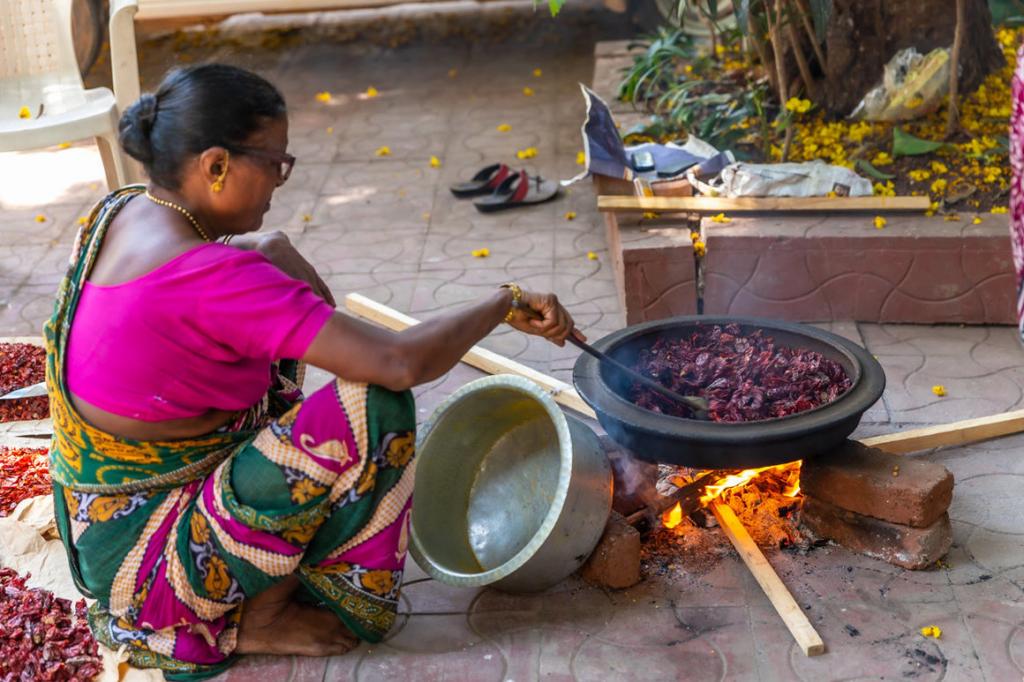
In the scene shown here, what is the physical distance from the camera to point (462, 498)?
3.03m

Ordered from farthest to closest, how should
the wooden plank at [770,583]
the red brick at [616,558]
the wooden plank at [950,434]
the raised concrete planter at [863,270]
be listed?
the raised concrete planter at [863,270] < the wooden plank at [950,434] < the red brick at [616,558] < the wooden plank at [770,583]

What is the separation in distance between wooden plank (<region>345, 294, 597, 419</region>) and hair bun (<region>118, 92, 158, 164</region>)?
995 millimetres

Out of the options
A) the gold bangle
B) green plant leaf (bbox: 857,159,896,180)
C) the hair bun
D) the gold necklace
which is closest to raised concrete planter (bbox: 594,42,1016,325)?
green plant leaf (bbox: 857,159,896,180)

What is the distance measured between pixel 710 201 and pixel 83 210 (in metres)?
3.05

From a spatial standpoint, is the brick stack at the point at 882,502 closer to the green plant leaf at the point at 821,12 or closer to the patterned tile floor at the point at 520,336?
the patterned tile floor at the point at 520,336

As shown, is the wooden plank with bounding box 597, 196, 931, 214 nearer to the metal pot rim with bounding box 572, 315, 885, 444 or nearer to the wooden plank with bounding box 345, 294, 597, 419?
the wooden plank with bounding box 345, 294, 597, 419

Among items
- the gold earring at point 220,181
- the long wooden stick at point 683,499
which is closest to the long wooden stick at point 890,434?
the long wooden stick at point 683,499

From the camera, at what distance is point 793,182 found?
4195 millimetres

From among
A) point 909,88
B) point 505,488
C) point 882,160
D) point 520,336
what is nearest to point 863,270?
point 882,160

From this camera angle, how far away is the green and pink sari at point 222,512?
2.42 m

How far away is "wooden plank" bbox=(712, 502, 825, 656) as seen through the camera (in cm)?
258

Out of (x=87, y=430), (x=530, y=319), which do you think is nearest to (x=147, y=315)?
(x=87, y=430)

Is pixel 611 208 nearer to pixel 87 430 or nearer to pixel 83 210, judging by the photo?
pixel 87 430

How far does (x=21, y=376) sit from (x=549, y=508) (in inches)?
78.5
